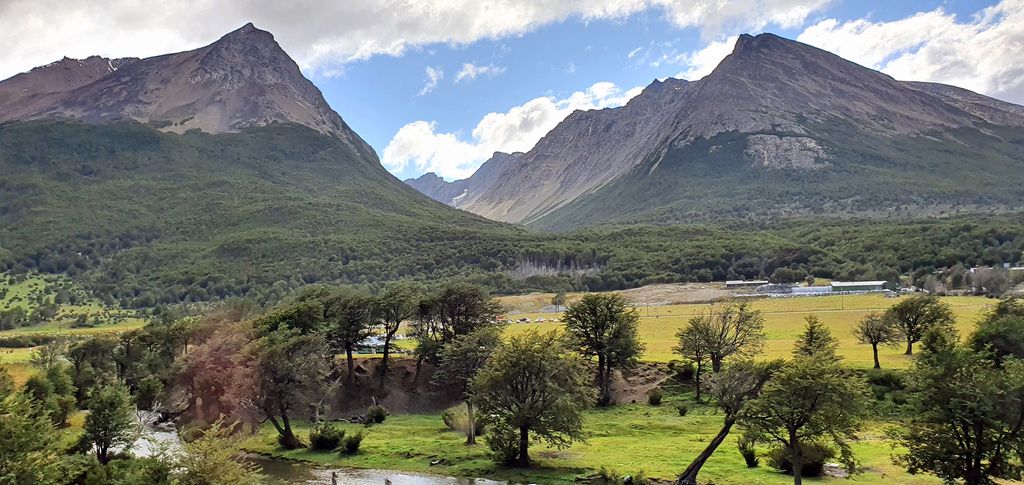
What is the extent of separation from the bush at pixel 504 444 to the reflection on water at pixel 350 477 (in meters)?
2.78

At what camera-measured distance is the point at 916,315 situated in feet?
216

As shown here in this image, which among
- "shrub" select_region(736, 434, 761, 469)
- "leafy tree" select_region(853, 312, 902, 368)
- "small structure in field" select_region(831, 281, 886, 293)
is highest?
"small structure in field" select_region(831, 281, 886, 293)

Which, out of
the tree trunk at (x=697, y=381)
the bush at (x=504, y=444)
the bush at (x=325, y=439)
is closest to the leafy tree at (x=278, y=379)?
the bush at (x=325, y=439)

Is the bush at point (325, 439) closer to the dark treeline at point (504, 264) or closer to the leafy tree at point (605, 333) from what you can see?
the leafy tree at point (605, 333)

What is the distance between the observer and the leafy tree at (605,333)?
6325cm

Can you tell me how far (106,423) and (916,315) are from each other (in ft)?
238

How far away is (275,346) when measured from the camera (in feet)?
167

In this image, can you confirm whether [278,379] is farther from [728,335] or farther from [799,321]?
[799,321]

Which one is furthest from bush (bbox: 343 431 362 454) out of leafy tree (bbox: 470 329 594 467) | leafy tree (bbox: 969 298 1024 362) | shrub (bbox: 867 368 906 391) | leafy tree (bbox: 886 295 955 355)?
leafy tree (bbox: 886 295 955 355)

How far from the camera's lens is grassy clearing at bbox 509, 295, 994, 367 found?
70.1 meters

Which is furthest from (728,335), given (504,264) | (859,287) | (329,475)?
(504,264)

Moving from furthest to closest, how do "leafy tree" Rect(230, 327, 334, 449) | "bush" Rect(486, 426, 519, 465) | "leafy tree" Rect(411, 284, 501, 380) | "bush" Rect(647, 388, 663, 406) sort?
"leafy tree" Rect(411, 284, 501, 380), "bush" Rect(647, 388, 663, 406), "leafy tree" Rect(230, 327, 334, 449), "bush" Rect(486, 426, 519, 465)

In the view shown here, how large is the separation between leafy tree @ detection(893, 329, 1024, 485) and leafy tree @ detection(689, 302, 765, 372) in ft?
103

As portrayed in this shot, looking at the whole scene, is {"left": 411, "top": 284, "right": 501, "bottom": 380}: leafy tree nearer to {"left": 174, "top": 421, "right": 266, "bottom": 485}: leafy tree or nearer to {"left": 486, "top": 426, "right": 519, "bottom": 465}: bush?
{"left": 486, "top": 426, "right": 519, "bottom": 465}: bush
